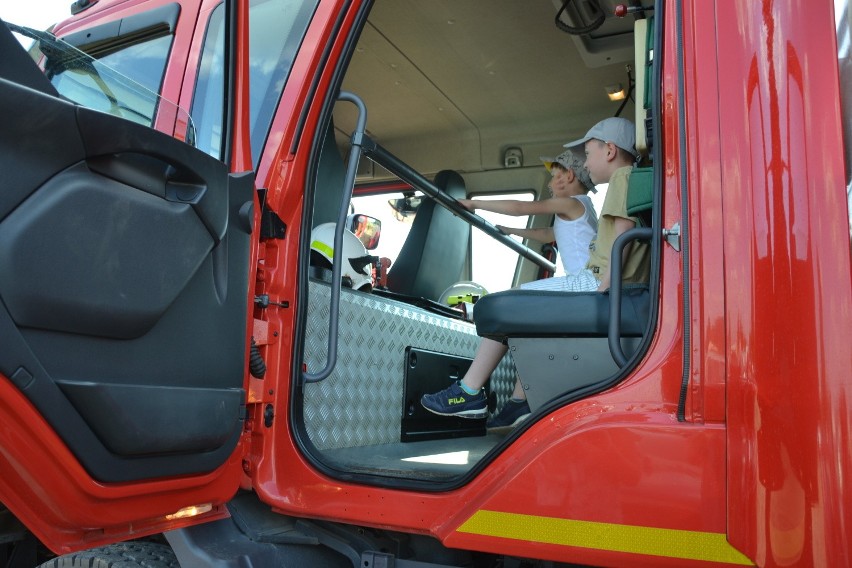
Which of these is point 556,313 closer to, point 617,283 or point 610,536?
point 617,283

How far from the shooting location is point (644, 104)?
5.69 ft

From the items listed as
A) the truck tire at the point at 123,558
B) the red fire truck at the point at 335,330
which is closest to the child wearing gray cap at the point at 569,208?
the red fire truck at the point at 335,330

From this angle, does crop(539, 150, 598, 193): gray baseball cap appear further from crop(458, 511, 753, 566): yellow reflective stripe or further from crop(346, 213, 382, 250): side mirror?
crop(458, 511, 753, 566): yellow reflective stripe

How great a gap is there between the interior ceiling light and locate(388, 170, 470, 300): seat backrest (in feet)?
3.27

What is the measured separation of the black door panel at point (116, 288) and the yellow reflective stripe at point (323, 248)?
1.01 m

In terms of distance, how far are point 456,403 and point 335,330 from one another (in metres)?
0.66

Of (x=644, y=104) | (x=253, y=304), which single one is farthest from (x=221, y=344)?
(x=644, y=104)

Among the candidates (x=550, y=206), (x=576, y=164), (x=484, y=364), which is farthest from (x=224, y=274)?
(x=576, y=164)

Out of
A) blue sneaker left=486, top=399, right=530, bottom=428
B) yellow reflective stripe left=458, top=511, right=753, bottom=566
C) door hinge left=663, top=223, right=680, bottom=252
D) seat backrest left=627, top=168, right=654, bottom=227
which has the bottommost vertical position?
yellow reflective stripe left=458, top=511, right=753, bottom=566

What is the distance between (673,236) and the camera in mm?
1523

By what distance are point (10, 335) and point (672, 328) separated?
4.16ft

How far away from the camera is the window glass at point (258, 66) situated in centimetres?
198

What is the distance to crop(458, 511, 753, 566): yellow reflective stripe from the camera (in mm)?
1313

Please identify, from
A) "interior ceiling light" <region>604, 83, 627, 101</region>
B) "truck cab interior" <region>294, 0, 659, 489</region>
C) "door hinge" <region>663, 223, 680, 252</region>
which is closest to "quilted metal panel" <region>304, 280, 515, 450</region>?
"truck cab interior" <region>294, 0, 659, 489</region>
